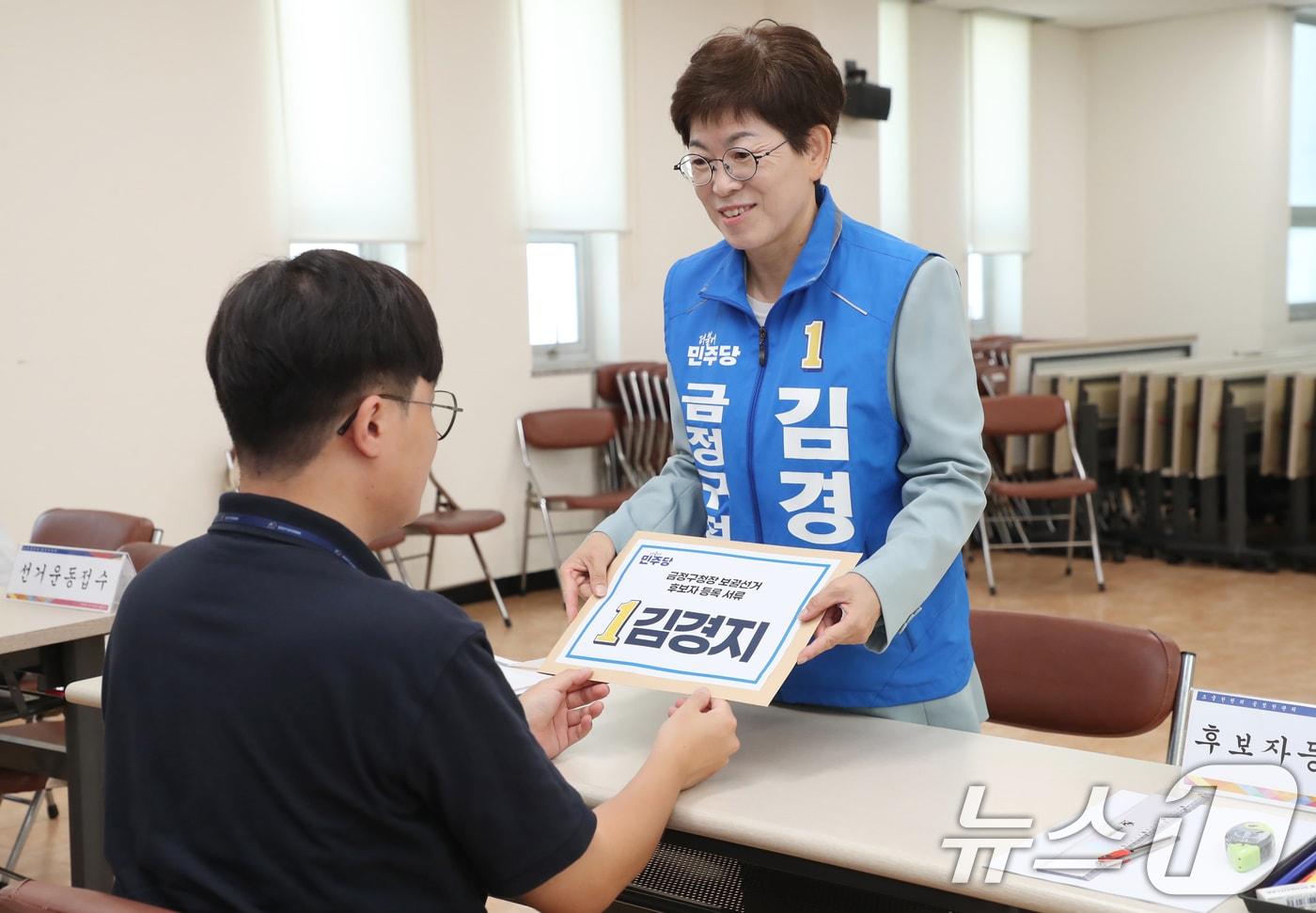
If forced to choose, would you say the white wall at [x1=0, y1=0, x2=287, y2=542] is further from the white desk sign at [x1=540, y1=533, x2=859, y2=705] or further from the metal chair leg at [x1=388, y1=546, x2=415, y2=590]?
the white desk sign at [x1=540, y1=533, x2=859, y2=705]

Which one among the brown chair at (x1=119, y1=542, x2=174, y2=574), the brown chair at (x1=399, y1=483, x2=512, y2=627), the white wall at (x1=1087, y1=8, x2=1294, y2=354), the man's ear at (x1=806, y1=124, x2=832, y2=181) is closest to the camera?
the man's ear at (x1=806, y1=124, x2=832, y2=181)

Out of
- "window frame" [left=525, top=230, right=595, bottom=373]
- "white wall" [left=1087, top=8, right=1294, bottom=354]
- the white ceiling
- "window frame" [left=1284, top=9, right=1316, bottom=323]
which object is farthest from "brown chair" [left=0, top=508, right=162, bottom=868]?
"window frame" [left=1284, top=9, right=1316, bottom=323]

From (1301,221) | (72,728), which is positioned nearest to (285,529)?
(72,728)

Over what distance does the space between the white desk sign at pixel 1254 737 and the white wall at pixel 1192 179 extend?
914cm

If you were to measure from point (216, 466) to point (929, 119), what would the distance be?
569 cm

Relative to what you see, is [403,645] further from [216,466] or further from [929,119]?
[929,119]

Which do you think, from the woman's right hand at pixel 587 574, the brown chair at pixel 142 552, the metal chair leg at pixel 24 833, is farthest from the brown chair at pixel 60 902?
the metal chair leg at pixel 24 833

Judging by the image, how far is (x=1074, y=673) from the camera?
205 centimetres

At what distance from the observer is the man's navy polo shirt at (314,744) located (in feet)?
3.60

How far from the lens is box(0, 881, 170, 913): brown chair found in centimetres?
108

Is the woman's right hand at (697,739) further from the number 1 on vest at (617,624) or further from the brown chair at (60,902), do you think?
the brown chair at (60,902)

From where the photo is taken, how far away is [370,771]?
3.64 feet

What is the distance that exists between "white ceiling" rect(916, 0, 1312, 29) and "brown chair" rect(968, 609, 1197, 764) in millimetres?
7767

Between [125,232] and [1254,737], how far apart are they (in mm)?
4730
